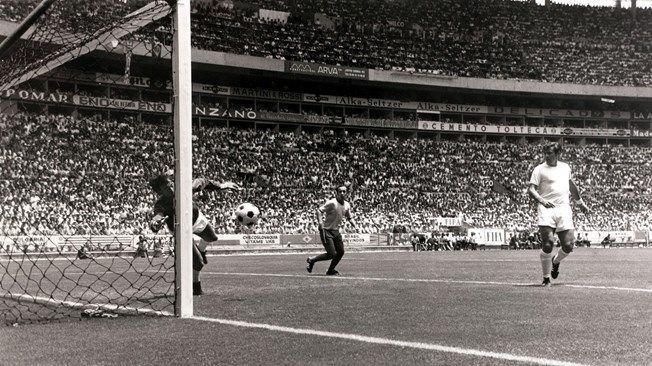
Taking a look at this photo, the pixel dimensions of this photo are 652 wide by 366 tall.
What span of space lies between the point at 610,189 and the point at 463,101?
1493cm

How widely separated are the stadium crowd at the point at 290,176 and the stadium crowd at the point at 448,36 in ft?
22.3

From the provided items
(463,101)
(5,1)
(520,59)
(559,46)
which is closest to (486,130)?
(463,101)

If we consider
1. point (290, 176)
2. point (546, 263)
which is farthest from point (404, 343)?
point (290, 176)

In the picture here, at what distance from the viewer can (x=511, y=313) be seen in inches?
310

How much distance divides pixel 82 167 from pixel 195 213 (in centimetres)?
2981

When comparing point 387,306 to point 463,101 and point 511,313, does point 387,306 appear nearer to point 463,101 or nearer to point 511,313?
point 511,313

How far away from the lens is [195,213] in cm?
1141

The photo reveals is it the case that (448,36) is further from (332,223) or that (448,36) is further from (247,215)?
(247,215)

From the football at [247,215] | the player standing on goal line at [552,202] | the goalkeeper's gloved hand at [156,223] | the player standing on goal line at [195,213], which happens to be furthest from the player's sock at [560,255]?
the goalkeeper's gloved hand at [156,223]

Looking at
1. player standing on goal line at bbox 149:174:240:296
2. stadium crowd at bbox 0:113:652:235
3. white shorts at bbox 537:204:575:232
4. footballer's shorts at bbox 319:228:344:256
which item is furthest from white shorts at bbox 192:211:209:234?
stadium crowd at bbox 0:113:652:235

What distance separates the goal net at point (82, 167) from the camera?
10023 millimetres

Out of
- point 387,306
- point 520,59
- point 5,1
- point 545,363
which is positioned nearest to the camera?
point 545,363

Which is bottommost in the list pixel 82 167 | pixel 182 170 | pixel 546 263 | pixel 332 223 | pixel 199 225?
pixel 546 263

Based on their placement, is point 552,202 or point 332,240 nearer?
point 552,202
